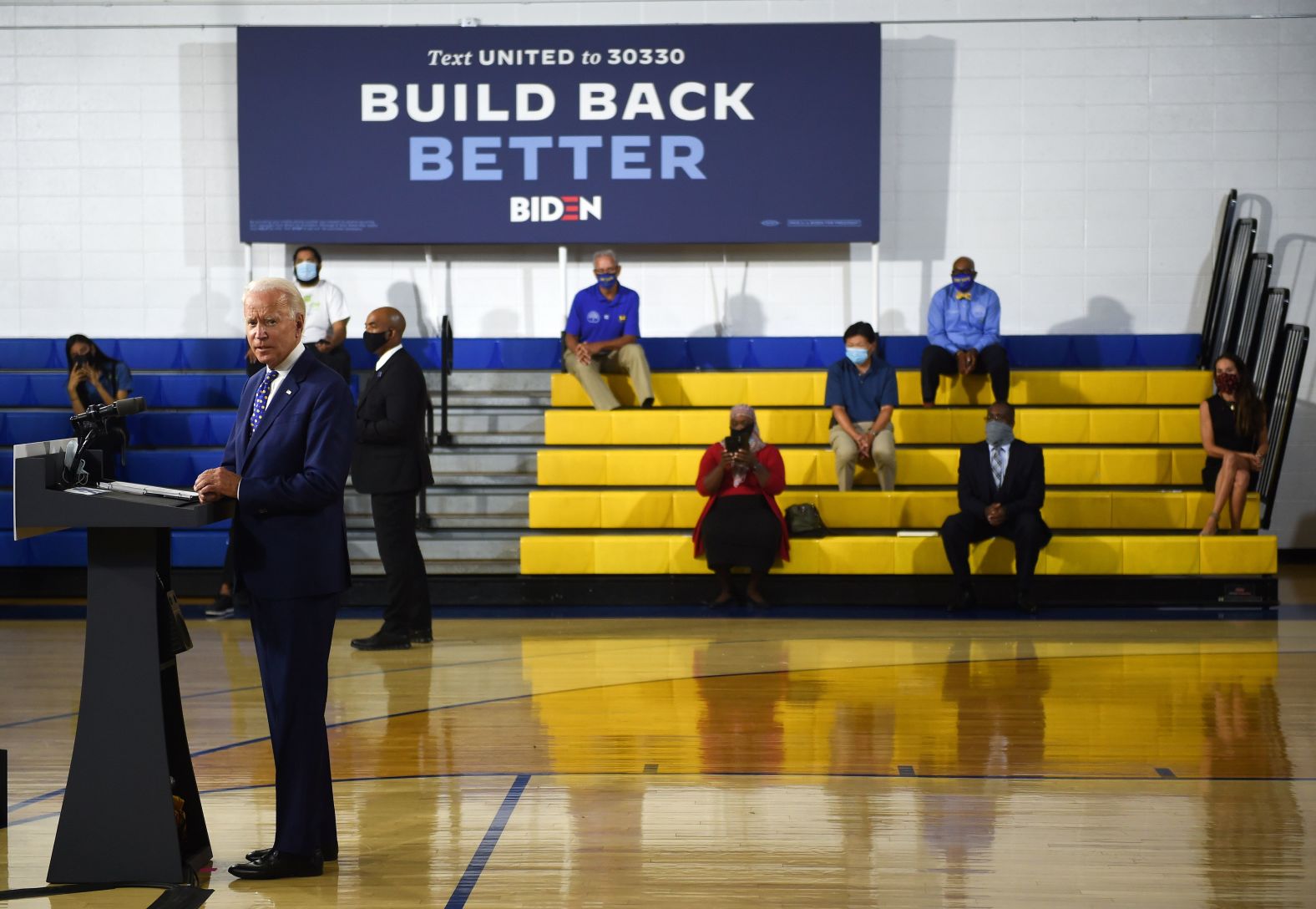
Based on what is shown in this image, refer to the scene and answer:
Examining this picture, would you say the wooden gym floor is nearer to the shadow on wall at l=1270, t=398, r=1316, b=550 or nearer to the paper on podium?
the paper on podium

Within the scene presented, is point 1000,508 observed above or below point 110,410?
below

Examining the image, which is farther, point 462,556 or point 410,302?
point 410,302

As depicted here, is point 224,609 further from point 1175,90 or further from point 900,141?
point 1175,90

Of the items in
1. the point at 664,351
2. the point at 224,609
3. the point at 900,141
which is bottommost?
the point at 224,609

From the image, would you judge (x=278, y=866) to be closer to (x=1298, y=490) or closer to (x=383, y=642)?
(x=383, y=642)

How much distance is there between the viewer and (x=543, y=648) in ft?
21.7

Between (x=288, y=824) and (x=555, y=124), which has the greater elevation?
(x=555, y=124)

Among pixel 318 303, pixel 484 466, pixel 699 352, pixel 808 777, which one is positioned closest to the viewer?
pixel 808 777

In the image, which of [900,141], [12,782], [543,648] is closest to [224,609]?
[543,648]

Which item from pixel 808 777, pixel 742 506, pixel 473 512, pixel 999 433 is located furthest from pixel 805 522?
pixel 808 777

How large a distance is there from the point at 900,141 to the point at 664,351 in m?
2.39

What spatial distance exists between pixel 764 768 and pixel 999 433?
404cm

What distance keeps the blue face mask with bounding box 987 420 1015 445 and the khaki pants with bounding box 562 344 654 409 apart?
234 centimetres

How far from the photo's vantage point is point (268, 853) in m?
3.31
